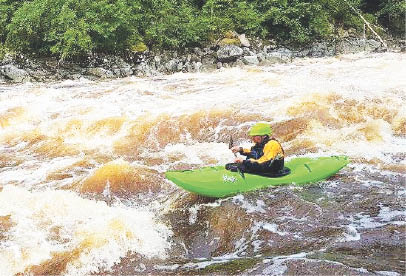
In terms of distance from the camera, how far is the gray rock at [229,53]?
14141 millimetres

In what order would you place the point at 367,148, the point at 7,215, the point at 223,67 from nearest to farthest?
1. the point at 7,215
2. the point at 367,148
3. the point at 223,67

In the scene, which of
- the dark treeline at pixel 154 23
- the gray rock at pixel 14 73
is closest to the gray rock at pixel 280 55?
the dark treeline at pixel 154 23

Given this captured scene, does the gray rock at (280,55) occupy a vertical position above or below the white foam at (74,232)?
above

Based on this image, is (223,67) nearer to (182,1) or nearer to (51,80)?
(182,1)

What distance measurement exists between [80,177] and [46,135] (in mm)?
2206

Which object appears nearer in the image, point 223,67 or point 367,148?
point 367,148

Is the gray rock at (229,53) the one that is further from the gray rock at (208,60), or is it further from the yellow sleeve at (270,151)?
the yellow sleeve at (270,151)

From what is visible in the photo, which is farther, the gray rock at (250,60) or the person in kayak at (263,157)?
the gray rock at (250,60)

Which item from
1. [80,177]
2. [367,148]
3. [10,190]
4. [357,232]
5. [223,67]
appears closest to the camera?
[357,232]

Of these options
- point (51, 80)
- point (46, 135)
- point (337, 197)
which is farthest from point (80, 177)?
point (51, 80)

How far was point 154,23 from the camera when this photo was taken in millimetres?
14914

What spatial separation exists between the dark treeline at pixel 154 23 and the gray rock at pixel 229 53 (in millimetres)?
991

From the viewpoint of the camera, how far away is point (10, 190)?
4.97 m

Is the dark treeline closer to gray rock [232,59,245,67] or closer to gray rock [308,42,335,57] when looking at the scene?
gray rock [308,42,335,57]
